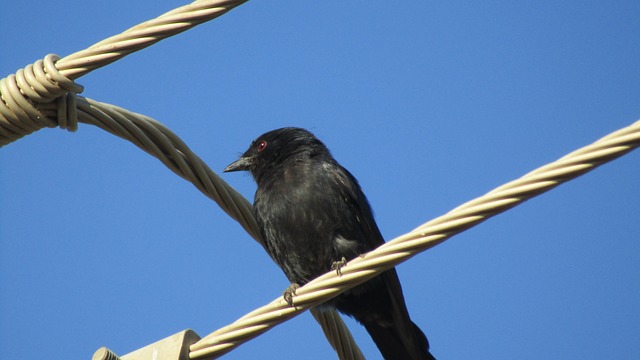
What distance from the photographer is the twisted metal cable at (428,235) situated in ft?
9.84

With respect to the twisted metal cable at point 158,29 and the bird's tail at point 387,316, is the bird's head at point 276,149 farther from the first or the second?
the twisted metal cable at point 158,29

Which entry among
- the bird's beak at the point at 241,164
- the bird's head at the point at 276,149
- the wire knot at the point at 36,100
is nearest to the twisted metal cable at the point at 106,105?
the wire knot at the point at 36,100

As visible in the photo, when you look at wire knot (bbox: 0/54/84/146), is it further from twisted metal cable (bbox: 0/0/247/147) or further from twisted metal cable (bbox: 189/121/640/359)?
twisted metal cable (bbox: 189/121/640/359)

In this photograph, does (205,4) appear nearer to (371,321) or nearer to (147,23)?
(147,23)

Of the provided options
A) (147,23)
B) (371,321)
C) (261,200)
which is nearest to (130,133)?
(147,23)

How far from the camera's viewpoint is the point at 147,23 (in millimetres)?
3895

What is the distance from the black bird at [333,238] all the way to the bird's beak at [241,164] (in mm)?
870

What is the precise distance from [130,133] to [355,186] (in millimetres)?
2266

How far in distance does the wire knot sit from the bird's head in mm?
2484

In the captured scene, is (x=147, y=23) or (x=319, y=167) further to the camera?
(x=319, y=167)

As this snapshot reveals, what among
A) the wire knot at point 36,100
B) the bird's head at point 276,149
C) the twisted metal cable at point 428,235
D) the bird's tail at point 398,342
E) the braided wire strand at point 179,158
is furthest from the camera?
the bird's head at point 276,149

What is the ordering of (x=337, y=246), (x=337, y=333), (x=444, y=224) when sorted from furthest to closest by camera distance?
1. (x=337, y=246)
2. (x=337, y=333)
3. (x=444, y=224)

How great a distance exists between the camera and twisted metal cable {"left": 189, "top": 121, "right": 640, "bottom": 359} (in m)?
3.00

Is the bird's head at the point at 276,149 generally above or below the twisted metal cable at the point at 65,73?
above
